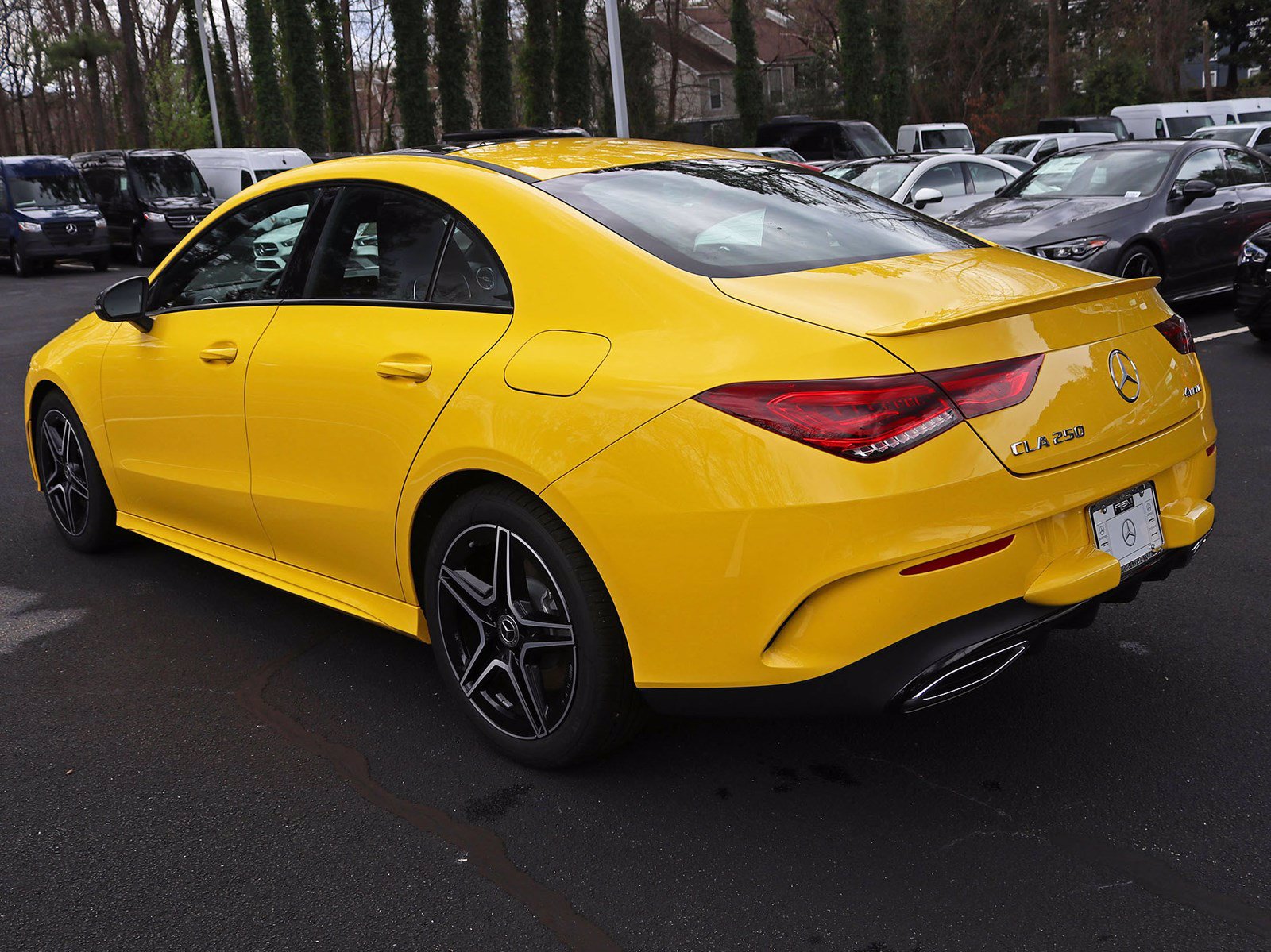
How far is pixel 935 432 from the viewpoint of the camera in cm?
254

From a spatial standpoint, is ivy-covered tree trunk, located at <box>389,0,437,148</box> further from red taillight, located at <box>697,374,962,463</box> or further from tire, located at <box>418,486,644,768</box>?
red taillight, located at <box>697,374,962,463</box>

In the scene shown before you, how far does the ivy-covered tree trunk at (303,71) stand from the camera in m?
34.9

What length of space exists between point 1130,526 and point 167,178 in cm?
2253

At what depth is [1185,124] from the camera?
26.7 m

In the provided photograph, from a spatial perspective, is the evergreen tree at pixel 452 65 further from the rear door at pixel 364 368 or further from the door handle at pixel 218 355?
the rear door at pixel 364 368

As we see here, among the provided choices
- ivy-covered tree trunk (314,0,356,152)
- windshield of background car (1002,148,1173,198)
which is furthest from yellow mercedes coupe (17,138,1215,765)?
ivy-covered tree trunk (314,0,356,152)

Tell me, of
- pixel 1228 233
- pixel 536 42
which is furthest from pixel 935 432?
pixel 536 42

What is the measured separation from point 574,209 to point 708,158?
0.90 meters

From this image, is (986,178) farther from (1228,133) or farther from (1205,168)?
(1228,133)

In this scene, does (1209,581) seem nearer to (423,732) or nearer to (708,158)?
(708,158)

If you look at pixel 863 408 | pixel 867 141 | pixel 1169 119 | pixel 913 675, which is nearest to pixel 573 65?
pixel 867 141

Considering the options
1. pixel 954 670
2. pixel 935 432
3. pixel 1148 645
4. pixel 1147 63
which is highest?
pixel 1147 63

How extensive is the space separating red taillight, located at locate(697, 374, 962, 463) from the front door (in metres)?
1.95

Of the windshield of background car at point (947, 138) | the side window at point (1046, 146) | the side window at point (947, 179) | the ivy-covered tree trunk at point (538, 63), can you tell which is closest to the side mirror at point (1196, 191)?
the side window at point (947, 179)
